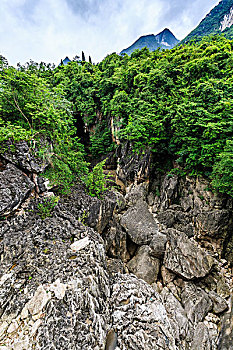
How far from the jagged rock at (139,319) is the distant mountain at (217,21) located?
40.0 metres

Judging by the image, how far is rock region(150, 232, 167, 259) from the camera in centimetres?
897

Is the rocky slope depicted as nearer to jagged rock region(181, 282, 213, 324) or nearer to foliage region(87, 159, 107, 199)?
jagged rock region(181, 282, 213, 324)

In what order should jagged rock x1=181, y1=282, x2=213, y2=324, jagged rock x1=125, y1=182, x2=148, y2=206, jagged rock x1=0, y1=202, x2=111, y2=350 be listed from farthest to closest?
jagged rock x1=125, y1=182, x2=148, y2=206, jagged rock x1=181, y1=282, x2=213, y2=324, jagged rock x1=0, y1=202, x2=111, y2=350

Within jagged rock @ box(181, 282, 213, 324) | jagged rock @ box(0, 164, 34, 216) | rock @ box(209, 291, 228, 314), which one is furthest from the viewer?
rock @ box(209, 291, 228, 314)

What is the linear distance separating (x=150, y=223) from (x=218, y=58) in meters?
13.1

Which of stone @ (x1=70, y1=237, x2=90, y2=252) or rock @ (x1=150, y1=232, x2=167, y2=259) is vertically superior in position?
stone @ (x1=70, y1=237, x2=90, y2=252)

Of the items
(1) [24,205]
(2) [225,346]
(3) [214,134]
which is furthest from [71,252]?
(3) [214,134]

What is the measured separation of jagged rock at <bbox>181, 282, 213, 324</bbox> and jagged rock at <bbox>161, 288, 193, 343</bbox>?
1.02 ft

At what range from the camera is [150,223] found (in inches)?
404

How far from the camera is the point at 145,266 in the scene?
862 centimetres

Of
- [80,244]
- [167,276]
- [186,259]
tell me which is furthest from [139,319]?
[186,259]

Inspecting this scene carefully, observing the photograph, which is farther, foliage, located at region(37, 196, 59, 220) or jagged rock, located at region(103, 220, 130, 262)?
jagged rock, located at region(103, 220, 130, 262)

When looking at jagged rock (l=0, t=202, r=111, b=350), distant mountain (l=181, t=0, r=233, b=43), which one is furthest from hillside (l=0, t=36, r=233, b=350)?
distant mountain (l=181, t=0, r=233, b=43)

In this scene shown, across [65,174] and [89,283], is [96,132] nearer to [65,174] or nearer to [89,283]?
[65,174]
